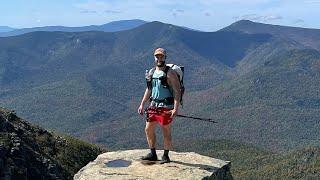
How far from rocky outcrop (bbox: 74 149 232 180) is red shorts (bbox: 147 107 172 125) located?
2558 millimetres

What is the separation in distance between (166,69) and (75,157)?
58.4m

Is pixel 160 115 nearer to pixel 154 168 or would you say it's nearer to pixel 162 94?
pixel 162 94

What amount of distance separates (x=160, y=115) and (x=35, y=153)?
47534 mm

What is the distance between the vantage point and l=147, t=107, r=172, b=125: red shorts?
27812mm

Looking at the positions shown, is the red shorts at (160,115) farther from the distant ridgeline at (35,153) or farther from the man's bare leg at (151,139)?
the distant ridgeline at (35,153)

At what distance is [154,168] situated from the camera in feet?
92.5

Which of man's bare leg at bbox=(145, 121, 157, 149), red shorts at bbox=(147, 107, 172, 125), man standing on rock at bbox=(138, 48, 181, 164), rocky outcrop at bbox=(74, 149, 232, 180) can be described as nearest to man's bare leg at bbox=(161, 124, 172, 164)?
man standing on rock at bbox=(138, 48, 181, 164)

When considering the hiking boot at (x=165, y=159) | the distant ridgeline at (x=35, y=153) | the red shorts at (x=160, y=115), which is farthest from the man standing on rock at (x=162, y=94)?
the distant ridgeline at (x=35, y=153)

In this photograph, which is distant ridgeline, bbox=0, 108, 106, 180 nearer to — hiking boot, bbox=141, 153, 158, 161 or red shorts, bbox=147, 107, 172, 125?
hiking boot, bbox=141, 153, 158, 161

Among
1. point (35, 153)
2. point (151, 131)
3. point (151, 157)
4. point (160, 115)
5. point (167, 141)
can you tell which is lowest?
point (35, 153)

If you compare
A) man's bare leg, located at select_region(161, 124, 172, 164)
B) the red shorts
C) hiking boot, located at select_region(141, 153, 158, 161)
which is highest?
the red shorts

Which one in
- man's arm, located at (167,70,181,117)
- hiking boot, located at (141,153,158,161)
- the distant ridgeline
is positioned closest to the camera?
man's arm, located at (167,70,181,117)

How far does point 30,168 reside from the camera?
216ft


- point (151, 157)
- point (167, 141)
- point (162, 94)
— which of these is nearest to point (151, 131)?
point (167, 141)
